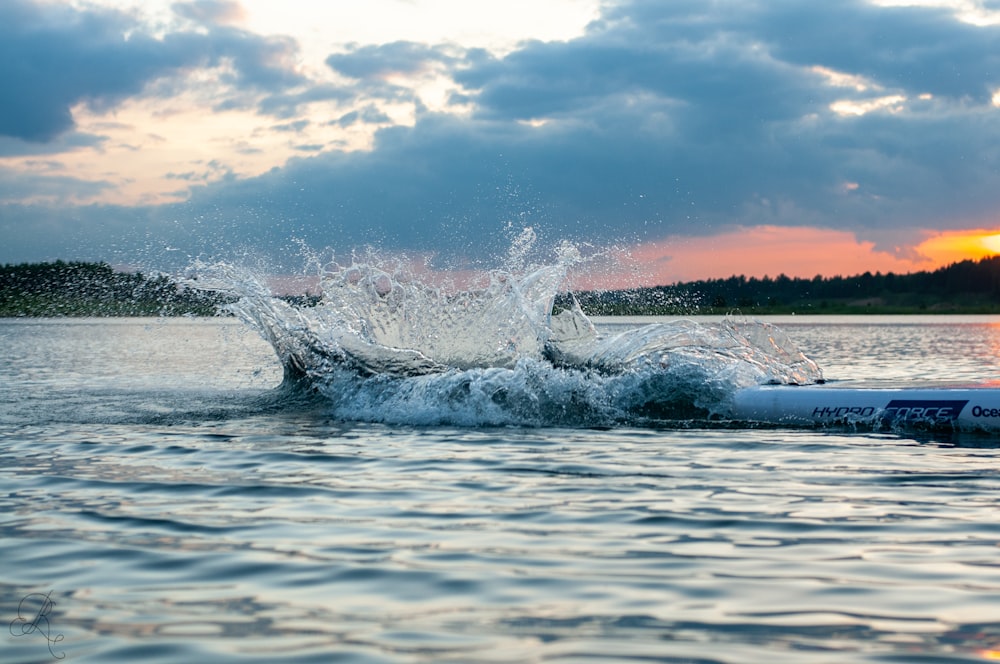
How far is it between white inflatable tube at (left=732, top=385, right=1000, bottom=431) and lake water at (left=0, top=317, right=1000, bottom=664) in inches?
27.6

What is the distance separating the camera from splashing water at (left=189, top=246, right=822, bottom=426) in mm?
13664

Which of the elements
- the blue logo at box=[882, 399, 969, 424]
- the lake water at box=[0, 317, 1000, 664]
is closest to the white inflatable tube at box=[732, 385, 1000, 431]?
the blue logo at box=[882, 399, 969, 424]

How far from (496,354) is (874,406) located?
6.31 metres

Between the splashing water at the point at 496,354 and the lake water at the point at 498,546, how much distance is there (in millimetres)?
1758

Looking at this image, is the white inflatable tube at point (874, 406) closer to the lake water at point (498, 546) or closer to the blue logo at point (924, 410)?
the blue logo at point (924, 410)

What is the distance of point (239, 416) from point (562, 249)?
5749 mm

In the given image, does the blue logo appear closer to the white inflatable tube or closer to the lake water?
the white inflatable tube

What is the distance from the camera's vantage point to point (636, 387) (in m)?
14.3

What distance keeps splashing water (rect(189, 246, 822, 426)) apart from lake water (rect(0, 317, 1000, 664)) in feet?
5.77

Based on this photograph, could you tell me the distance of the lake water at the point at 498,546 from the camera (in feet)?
14.4

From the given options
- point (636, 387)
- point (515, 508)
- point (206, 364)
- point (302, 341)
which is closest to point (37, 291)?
point (206, 364)

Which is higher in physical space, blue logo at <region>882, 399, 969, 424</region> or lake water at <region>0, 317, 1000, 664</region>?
blue logo at <region>882, 399, 969, 424</region>

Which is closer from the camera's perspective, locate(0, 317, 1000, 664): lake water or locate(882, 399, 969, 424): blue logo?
locate(0, 317, 1000, 664): lake water

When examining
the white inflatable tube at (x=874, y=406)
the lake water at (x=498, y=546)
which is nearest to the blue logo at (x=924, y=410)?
the white inflatable tube at (x=874, y=406)
